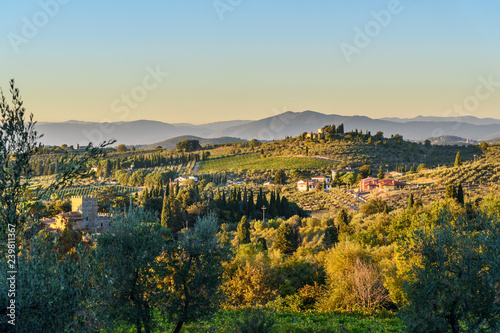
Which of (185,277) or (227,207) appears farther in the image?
(227,207)

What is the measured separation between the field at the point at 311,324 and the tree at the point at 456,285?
12.6ft

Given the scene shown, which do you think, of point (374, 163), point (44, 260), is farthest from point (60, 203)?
point (374, 163)

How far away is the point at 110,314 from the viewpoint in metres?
13.6

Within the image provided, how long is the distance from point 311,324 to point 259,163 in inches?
3774

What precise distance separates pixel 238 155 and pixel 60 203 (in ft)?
257

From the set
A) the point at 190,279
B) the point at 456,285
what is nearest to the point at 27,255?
the point at 190,279

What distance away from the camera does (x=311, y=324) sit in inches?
760

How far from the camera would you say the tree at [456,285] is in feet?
42.7

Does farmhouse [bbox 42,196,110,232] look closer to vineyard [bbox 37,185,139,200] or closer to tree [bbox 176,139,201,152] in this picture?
vineyard [bbox 37,185,139,200]

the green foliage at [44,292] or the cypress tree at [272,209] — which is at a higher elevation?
the green foliage at [44,292]

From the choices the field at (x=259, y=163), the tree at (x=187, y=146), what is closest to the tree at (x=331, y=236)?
the field at (x=259, y=163)

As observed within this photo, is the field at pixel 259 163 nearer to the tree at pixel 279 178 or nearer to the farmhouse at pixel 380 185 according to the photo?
the tree at pixel 279 178

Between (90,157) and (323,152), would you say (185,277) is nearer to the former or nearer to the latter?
(90,157)

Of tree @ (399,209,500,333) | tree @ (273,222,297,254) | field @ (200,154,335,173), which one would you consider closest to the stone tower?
tree @ (273,222,297,254)
